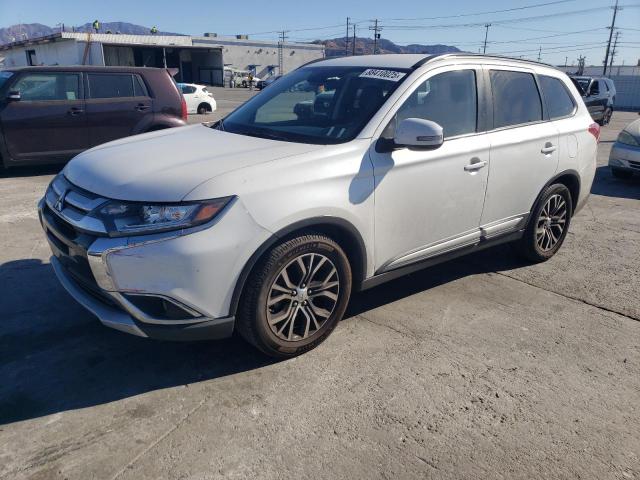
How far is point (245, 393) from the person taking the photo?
2918 mm

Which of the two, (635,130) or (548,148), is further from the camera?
(635,130)

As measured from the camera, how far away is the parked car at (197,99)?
71.0ft

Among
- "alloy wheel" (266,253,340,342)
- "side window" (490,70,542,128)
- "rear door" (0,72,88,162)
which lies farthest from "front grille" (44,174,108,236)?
"rear door" (0,72,88,162)

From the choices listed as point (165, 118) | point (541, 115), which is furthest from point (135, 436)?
point (165, 118)

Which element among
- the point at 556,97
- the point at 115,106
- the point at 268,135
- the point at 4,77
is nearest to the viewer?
the point at 268,135

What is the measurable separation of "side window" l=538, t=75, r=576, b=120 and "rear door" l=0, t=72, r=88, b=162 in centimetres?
714

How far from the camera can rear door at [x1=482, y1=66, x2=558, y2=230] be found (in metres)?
4.10

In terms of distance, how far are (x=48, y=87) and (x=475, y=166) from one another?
24.3ft

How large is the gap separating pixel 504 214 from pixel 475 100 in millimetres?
1001

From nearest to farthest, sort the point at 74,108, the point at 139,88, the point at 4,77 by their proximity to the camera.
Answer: the point at 4,77
the point at 74,108
the point at 139,88

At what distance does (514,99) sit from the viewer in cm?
434

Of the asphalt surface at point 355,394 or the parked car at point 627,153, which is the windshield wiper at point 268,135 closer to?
the asphalt surface at point 355,394

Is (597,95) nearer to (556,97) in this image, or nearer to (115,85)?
(556,97)

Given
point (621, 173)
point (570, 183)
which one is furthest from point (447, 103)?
point (621, 173)
